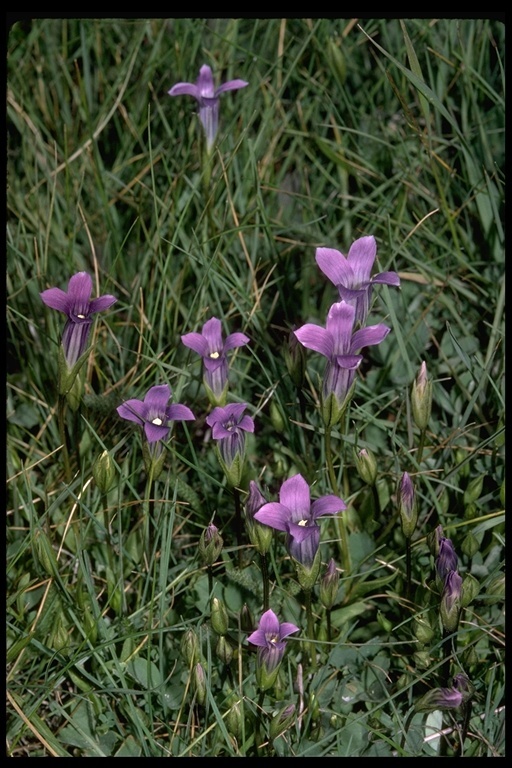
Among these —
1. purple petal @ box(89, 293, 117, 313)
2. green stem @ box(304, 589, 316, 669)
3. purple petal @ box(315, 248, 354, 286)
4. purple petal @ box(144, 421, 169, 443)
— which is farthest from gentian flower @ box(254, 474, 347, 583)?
purple petal @ box(89, 293, 117, 313)

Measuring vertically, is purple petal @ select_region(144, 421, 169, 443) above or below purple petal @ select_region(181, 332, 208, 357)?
below

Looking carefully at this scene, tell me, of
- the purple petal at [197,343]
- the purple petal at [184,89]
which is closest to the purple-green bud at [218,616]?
the purple petal at [197,343]

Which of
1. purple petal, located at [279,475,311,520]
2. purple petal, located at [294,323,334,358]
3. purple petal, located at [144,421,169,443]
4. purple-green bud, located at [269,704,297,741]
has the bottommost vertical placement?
purple-green bud, located at [269,704,297,741]

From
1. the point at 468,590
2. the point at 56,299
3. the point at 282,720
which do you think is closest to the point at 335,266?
the point at 56,299

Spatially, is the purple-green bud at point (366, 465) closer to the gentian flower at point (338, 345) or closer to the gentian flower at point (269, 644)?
the gentian flower at point (338, 345)

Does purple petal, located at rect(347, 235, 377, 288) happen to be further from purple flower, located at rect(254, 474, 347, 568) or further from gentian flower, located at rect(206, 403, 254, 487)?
purple flower, located at rect(254, 474, 347, 568)

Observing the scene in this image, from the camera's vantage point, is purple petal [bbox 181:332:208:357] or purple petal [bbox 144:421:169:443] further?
purple petal [bbox 181:332:208:357]

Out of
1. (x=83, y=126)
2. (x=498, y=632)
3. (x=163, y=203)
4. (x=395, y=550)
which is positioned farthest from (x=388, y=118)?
(x=498, y=632)
